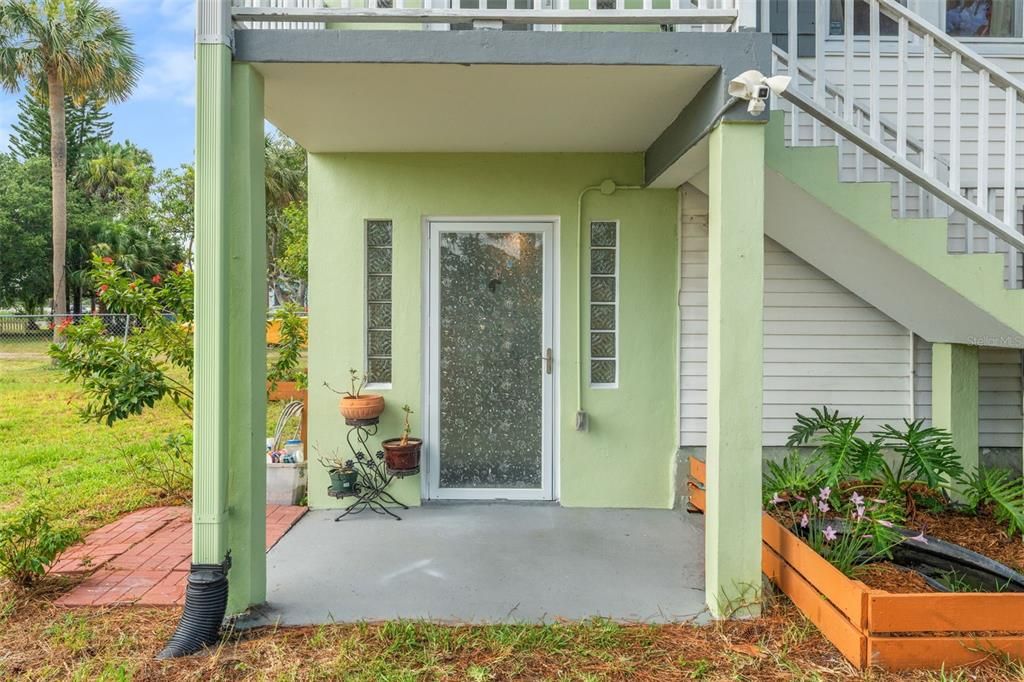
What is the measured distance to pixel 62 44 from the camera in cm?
1404

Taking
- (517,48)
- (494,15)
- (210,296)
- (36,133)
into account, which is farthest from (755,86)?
(36,133)

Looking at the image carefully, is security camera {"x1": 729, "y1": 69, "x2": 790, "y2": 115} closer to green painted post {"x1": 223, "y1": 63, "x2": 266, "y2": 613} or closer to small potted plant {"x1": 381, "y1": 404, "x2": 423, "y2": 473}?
green painted post {"x1": 223, "y1": 63, "x2": 266, "y2": 613}

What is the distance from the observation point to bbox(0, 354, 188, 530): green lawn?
467 centimetres

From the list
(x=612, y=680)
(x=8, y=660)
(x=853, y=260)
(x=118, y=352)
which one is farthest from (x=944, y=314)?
(x=118, y=352)

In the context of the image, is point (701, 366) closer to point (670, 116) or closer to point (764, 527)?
point (764, 527)

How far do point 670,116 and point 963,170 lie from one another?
7.27 ft

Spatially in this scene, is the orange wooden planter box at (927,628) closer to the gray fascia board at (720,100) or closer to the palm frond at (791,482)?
the palm frond at (791,482)

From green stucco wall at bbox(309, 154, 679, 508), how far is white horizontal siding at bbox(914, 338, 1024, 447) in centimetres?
169

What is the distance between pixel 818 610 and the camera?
2.71m

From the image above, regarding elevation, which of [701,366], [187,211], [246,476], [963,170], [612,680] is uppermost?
[187,211]

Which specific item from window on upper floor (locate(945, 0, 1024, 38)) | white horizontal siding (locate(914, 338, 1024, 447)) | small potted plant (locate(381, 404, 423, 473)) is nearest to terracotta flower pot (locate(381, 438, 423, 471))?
small potted plant (locate(381, 404, 423, 473))

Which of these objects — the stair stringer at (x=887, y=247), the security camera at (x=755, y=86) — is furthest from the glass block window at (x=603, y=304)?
the security camera at (x=755, y=86)

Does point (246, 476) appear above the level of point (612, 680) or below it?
above

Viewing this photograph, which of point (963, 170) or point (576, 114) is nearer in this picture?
point (576, 114)
